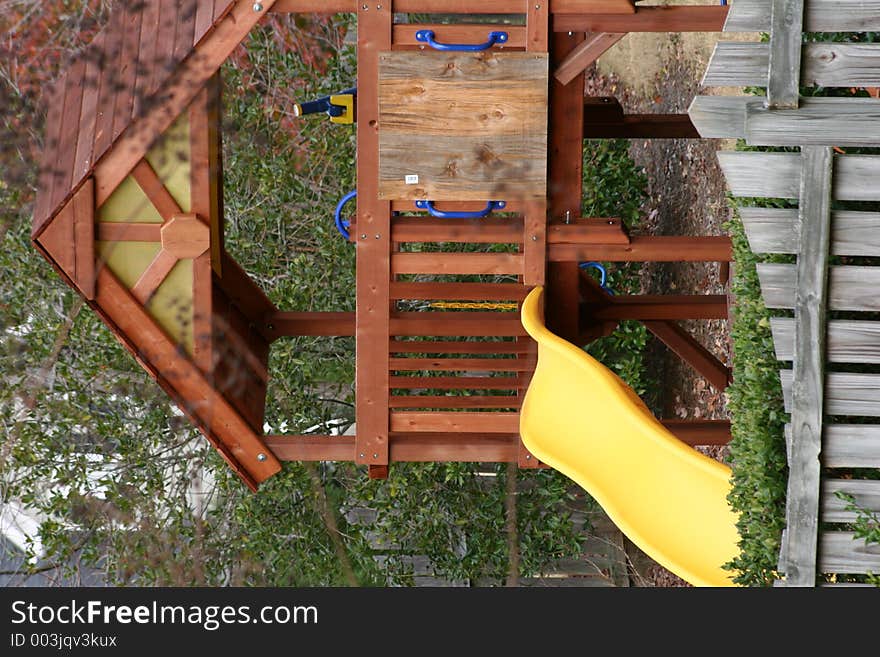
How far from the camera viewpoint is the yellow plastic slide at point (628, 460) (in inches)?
163

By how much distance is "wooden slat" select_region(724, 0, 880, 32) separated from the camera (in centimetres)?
303

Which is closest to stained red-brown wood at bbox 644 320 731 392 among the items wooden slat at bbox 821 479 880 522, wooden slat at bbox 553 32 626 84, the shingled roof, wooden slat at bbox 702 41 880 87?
wooden slat at bbox 553 32 626 84

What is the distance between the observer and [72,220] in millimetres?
4836

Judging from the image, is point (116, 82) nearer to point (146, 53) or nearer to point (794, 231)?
point (146, 53)

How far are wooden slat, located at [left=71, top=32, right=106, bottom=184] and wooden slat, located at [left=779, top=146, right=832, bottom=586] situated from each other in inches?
115

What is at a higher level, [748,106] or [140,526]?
[748,106]

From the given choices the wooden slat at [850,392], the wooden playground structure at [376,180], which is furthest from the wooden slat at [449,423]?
the wooden slat at [850,392]

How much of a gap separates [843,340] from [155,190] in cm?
287

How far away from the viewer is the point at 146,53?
4.93 m

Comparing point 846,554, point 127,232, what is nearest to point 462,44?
point 127,232

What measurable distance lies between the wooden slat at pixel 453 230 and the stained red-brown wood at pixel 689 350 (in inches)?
71.6
